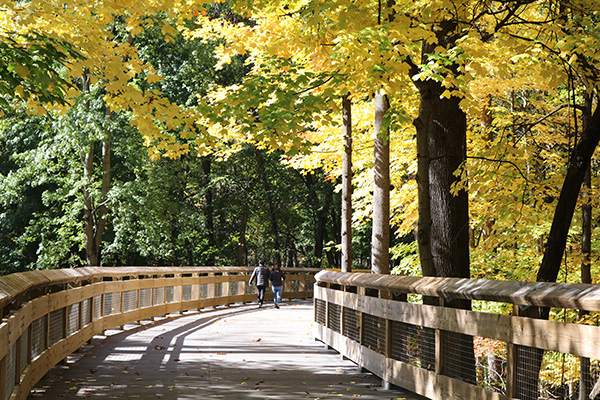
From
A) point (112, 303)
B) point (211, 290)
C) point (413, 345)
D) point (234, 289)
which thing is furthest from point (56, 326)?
point (234, 289)

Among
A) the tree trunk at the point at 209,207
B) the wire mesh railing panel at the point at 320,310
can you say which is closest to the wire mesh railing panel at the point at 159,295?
the wire mesh railing panel at the point at 320,310

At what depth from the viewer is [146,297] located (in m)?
16.4

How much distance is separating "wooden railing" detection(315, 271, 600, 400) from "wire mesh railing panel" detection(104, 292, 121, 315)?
4.56m

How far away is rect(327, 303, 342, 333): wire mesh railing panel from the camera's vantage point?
1143 cm

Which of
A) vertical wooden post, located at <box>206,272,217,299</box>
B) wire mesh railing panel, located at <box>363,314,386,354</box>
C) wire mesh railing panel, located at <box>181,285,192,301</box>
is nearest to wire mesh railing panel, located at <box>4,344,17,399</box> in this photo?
wire mesh railing panel, located at <box>363,314,386,354</box>

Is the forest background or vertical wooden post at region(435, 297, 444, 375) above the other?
the forest background

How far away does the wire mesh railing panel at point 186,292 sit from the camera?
64.3 ft

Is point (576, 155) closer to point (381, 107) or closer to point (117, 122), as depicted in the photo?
point (381, 107)

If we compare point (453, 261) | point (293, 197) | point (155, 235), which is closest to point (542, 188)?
point (453, 261)

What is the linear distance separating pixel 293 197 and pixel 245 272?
61.5ft

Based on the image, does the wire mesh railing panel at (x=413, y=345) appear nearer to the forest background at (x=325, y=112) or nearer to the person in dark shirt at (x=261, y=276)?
the forest background at (x=325, y=112)

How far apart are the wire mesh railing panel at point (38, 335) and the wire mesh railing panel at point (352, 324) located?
408cm

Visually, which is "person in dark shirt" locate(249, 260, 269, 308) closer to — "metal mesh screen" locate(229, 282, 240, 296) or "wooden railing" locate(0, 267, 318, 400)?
"metal mesh screen" locate(229, 282, 240, 296)

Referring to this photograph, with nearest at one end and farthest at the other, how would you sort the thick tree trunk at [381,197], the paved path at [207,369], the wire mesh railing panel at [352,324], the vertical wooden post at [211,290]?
the paved path at [207,369]
the wire mesh railing panel at [352,324]
the thick tree trunk at [381,197]
the vertical wooden post at [211,290]
